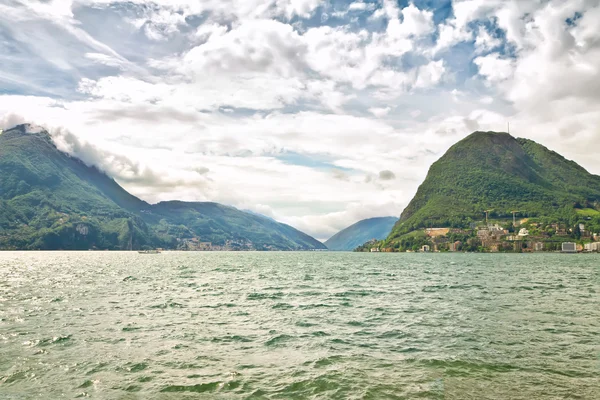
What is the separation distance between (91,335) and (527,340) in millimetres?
28116

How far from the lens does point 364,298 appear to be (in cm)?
4772

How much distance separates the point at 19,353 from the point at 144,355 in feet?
22.9

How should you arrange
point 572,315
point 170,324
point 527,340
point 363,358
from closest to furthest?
point 363,358 < point 527,340 < point 170,324 < point 572,315

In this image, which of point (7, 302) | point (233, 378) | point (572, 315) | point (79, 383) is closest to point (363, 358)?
point (233, 378)

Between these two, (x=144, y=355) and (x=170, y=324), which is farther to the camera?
(x=170, y=324)

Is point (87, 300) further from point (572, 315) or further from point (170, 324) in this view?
point (572, 315)

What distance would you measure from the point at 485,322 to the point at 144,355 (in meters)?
24.7

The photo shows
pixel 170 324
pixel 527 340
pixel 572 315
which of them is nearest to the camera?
pixel 527 340

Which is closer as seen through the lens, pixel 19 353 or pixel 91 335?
pixel 19 353

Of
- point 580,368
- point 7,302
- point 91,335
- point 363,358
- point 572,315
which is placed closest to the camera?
point 580,368

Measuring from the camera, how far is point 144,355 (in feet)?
75.2

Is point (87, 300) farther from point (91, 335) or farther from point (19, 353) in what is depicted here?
point (19, 353)

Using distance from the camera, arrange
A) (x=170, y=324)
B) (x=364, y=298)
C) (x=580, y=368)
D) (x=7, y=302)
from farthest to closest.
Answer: (x=364, y=298), (x=7, y=302), (x=170, y=324), (x=580, y=368)

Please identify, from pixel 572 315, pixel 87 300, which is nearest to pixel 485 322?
pixel 572 315
